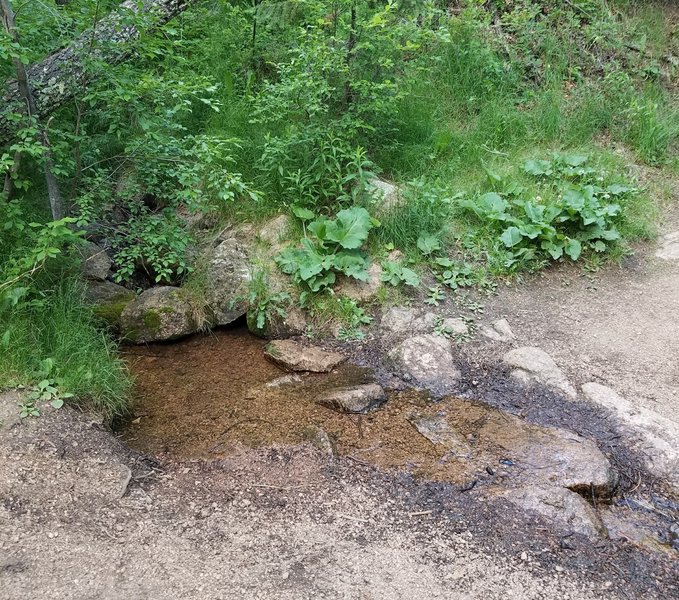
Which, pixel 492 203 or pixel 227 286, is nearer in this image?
pixel 227 286

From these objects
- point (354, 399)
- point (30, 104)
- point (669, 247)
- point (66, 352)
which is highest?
point (30, 104)

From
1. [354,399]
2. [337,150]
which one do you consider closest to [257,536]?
[354,399]

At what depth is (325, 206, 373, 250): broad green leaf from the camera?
4.95 m

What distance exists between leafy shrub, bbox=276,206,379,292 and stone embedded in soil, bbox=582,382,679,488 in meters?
1.92

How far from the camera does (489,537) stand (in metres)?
2.99

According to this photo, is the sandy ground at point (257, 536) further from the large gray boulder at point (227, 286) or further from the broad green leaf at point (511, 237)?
the broad green leaf at point (511, 237)

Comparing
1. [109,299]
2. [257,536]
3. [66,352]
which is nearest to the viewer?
[257,536]

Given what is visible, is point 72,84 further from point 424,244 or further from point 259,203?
point 424,244

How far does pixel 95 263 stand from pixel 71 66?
160cm

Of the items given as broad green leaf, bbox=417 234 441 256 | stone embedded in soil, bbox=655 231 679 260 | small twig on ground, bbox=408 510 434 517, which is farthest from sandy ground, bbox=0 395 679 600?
stone embedded in soil, bbox=655 231 679 260

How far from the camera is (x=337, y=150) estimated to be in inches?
214

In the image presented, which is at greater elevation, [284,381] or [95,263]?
[95,263]

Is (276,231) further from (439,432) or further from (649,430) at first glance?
(649,430)

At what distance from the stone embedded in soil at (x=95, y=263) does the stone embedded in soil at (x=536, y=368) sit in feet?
10.7
